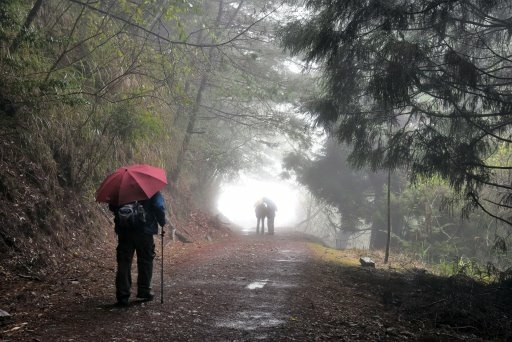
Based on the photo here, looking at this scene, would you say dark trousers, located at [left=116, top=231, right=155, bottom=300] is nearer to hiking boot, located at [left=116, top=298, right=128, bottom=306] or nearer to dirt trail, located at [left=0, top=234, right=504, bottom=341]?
hiking boot, located at [left=116, top=298, right=128, bottom=306]

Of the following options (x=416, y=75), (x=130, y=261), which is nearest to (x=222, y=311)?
(x=130, y=261)

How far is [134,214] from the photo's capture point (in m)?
5.41

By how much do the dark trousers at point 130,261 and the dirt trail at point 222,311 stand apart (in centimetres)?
23

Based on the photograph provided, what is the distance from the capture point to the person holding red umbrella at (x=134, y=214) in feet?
17.5

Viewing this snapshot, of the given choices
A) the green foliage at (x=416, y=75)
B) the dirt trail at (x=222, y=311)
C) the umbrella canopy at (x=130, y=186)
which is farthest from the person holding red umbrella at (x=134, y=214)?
the green foliage at (x=416, y=75)

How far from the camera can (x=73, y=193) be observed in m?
8.84

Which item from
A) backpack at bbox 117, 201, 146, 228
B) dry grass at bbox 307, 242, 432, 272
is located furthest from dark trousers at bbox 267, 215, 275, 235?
backpack at bbox 117, 201, 146, 228

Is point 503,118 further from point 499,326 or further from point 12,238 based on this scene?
point 12,238

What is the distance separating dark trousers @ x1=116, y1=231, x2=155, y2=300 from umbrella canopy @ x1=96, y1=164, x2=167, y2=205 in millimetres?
561

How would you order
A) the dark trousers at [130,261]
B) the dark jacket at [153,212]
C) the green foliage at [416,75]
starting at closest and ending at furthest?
1. the dark trousers at [130,261]
2. the dark jacket at [153,212]
3. the green foliage at [416,75]

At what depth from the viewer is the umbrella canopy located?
528 centimetres

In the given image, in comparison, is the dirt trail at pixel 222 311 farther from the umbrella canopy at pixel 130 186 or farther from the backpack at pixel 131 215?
the umbrella canopy at pixel 130 186

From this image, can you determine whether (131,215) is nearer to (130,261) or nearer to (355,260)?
(130,261)

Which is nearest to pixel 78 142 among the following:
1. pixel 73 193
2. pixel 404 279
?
pixel 73 193
